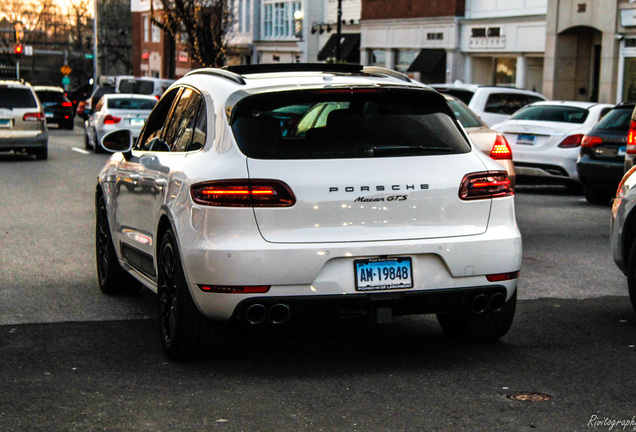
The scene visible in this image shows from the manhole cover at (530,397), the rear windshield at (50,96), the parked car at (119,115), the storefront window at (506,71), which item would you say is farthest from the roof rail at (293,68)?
the rear windshield at (50,96)

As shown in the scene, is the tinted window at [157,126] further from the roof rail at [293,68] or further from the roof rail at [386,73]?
the roof rail at [386,73]

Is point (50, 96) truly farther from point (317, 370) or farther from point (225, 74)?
point (317, 370)

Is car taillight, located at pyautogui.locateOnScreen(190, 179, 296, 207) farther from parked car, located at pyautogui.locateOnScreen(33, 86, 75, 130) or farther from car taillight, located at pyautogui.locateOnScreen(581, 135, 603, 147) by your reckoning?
parked car, located at pyautogui.locateOnScreen(33, 86, 75, 130)

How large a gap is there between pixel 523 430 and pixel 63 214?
984 centimetres

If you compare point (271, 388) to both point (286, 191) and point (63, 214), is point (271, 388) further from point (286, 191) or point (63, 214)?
point (63, 214)

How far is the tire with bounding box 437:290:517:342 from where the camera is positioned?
6.67 metres

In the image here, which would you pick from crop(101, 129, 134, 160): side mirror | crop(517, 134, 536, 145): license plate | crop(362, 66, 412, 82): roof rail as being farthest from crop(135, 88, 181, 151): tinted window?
crop(517, 134, 536, 145): license plate

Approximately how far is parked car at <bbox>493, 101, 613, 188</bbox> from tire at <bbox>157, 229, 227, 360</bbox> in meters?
12.3

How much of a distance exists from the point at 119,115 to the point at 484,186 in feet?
73.2

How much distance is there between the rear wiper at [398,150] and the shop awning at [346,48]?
4666cm

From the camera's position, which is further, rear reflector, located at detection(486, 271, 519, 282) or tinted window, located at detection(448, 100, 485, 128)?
tinted window, located at detection(448, 100, 485, 128)

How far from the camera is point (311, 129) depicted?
618 cm

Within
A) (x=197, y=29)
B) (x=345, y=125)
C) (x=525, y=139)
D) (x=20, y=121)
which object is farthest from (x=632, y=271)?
(x=197, y=29)

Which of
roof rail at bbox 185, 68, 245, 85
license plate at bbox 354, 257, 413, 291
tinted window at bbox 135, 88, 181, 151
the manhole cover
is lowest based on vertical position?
the manhole cover
